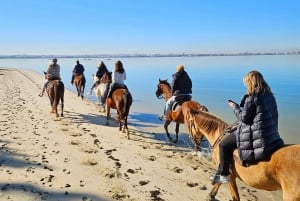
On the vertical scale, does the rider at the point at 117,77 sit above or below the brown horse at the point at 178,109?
above

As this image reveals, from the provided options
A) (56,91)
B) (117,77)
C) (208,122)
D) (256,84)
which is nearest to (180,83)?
(117,77)

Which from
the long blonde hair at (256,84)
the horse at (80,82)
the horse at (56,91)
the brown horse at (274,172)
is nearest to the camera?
the brown horse at (274,172)

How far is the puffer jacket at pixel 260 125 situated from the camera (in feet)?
16.3

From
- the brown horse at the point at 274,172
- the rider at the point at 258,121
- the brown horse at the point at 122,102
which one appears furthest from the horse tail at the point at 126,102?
the rider at the point at 258,121

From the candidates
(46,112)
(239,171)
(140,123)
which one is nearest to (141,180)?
(239,171)

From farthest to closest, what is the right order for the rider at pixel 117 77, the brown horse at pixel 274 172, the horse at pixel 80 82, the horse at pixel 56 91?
the horse at pixel 80 82
the horse at pixel 56 91
the rider at pixel 117 77
the brown horse at pixel 274 172

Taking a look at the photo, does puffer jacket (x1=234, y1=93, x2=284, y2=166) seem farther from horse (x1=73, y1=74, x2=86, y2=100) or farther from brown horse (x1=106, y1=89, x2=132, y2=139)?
horse (x1=73, y1=74, x2=86, y2=100)

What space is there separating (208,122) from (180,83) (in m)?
4.37

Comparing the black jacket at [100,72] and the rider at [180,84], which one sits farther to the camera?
the black jacket at [100,72]

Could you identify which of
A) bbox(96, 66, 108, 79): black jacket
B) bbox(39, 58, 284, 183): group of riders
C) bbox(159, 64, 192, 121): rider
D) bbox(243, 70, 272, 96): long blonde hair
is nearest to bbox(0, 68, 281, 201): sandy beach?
bbox(159, 64, 192, 121): rider

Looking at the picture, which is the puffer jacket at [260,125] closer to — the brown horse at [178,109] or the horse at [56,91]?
the brown horse at [178,109]

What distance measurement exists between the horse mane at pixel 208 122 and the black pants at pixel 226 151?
88 centimetres

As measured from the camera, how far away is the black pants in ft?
18.9

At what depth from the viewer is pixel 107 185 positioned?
270 inches
